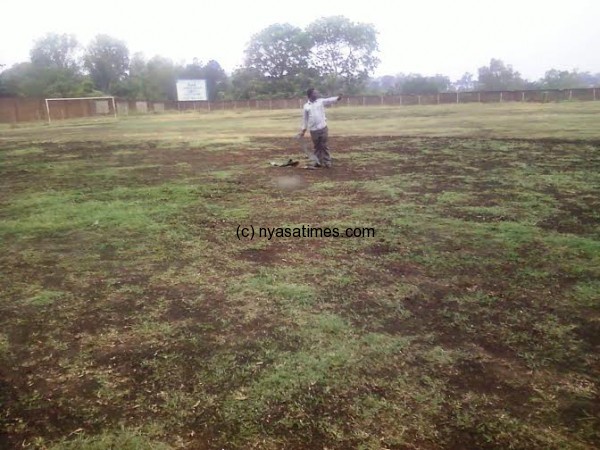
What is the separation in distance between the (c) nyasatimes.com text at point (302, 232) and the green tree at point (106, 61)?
80742 millimetres

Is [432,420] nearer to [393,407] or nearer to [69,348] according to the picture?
[393,407]

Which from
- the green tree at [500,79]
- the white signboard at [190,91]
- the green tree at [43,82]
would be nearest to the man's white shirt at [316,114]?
the green tree at [43,82]

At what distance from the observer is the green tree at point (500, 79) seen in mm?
73050

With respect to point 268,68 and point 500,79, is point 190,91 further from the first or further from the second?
point 500,79

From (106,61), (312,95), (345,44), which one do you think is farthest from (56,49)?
(312,95)

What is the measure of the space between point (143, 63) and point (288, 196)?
3224 inches

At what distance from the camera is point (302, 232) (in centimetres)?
570

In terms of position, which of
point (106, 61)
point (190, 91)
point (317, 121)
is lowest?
point (317, 121)

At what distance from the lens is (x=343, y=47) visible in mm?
81188

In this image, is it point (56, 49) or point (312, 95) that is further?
point (56, 49)

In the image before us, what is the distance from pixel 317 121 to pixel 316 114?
152 mm

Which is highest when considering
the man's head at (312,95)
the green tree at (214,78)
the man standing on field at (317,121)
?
the green tree at (214,78)

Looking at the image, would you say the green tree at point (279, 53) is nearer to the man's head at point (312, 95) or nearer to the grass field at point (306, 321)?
the man's head at point (312, 95)

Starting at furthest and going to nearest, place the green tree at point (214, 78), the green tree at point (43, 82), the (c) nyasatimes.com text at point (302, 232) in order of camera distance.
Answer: the green tree at point (214, 78) → the green tree at point (43, 82) → the (c) nyasatimes.com text at point (302, 232)
